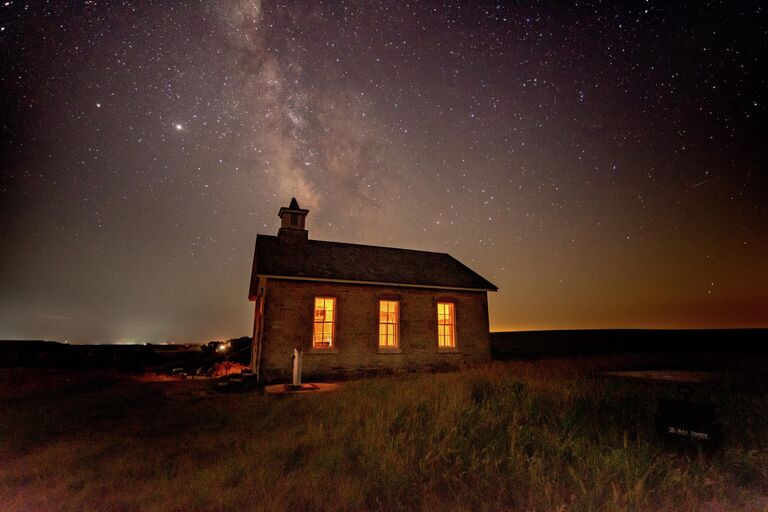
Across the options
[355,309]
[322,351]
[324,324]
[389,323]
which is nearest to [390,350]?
[389,323]

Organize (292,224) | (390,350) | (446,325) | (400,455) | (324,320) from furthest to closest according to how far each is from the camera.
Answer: (292,224) < (446,325) < (390,350) < (324,320) < (400,455)

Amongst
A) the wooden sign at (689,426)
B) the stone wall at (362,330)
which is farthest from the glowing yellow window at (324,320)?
the wooden sign at (689,426)

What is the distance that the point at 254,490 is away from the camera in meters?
4.09

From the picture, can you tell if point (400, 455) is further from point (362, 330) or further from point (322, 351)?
point (362, 330)

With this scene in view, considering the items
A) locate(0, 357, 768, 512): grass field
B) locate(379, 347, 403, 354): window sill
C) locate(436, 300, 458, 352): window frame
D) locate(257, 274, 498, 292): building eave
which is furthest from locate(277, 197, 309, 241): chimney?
locate(0, 357, 768, 512): grass field

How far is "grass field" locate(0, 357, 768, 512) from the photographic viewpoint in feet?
12.7

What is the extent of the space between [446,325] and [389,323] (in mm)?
2697

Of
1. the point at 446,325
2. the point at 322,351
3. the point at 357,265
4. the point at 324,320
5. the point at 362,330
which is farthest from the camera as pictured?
the point at 446,325

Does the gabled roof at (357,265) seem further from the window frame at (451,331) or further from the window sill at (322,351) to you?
the window sill at (322,351)

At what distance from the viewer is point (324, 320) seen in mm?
13992

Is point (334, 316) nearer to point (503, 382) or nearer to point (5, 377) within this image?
point (503, 382)

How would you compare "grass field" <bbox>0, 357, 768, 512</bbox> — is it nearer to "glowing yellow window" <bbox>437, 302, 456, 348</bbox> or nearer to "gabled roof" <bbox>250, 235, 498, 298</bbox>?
"gabled roof" <bbox>250, 235, 498, 298</bbox>

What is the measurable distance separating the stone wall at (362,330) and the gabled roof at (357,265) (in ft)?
1.21

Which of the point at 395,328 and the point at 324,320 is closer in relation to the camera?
the point at 324,320
